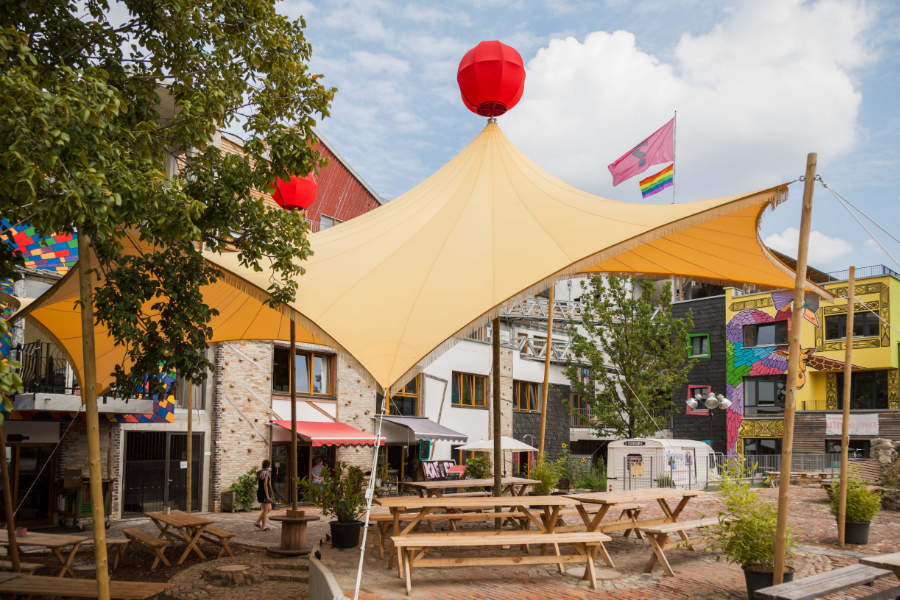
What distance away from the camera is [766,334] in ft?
104

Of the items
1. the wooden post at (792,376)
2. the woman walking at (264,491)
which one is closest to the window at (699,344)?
the woman walking at (264,491)

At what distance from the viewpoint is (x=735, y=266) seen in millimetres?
10305

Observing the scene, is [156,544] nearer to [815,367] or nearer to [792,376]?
[792,376]

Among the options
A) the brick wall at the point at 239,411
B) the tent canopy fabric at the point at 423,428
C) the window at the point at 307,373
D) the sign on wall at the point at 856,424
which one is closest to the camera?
the brick wall at the point at 239,411

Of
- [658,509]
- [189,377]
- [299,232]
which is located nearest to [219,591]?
[189,377]

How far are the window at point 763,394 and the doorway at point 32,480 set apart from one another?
2778 centimetres

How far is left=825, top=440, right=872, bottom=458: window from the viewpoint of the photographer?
27.3 metres

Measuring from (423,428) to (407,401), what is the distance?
255 cm

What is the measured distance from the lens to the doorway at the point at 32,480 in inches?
538

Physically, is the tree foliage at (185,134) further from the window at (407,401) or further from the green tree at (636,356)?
the green tree at (636,356)

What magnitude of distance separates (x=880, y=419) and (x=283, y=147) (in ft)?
91.4

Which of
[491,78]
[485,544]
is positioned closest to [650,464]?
[491,78]

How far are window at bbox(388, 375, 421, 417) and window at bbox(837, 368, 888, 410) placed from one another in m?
17.8

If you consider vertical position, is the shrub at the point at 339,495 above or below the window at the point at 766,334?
below
